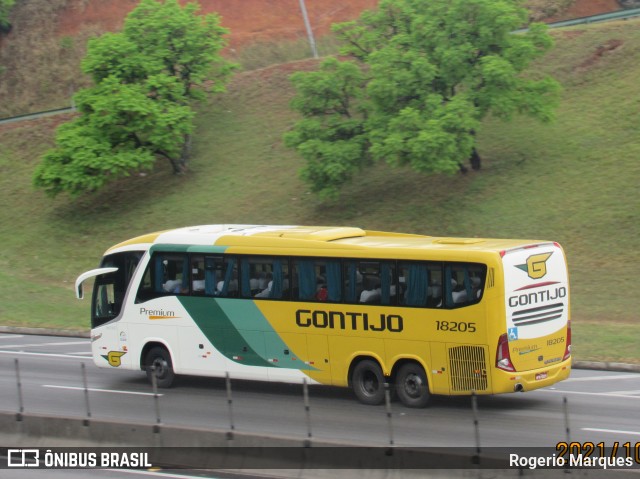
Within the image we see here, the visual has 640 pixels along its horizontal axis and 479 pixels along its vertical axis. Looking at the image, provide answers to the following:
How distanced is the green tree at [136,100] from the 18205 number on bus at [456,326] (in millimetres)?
28074

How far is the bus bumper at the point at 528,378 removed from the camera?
16.2m

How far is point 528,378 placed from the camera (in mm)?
16562

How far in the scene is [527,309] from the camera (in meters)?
16.6

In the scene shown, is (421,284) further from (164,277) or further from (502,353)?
(164,277)

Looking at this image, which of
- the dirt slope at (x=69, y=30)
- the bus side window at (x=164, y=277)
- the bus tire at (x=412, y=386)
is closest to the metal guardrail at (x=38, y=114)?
the dirt slope at (x=69, y=30)

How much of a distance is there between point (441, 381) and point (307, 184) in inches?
934

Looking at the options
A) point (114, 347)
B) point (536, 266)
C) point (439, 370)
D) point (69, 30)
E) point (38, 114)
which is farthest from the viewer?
point (69, 30)

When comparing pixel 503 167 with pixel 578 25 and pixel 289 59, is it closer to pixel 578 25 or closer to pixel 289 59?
pixel 578 25

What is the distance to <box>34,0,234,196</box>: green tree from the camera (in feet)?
140

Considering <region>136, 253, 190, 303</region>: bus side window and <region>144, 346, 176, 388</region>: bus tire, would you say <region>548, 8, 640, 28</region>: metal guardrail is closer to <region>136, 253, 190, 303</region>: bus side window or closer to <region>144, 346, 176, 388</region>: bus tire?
<region>136, 253, 190, 303</region>: bus side window

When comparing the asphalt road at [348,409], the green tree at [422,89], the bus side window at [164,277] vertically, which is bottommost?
the asphalt road at [348,409]

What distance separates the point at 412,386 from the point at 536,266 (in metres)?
3.14

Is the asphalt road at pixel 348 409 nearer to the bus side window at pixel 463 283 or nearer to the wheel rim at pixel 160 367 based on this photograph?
the wheel rim at pixel 160 367

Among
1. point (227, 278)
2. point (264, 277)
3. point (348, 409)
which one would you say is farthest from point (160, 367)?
point (348, 409)
